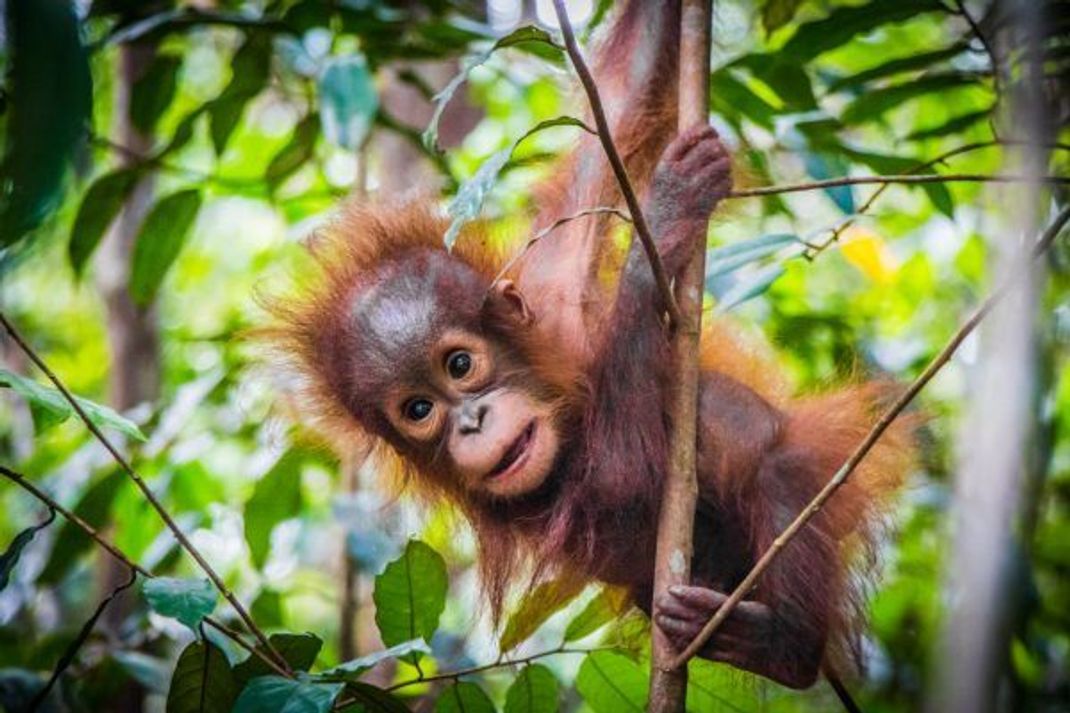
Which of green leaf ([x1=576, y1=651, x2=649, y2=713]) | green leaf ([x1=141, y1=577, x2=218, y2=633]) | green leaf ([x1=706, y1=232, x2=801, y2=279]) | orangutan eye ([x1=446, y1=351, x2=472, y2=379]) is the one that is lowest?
green leaf ([x1=576, y1=651, x2=649, y2=713])

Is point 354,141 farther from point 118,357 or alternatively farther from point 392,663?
point 118,357

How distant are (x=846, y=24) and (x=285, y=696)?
1.92 meters

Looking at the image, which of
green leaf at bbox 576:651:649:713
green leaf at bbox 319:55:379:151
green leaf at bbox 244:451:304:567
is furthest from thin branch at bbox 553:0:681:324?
green leaf at bbox 244:451:304:567

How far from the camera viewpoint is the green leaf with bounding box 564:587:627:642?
7.59ft

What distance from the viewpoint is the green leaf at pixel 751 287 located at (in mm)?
2418

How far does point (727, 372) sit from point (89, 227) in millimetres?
1740

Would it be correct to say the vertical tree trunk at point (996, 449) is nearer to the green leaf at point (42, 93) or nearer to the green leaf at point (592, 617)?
the green leaf at point (592, 617)

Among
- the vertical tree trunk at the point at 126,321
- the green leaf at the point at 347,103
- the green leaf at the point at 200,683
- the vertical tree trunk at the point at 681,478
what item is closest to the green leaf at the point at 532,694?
the vertical tree trunk at the point at 681,478

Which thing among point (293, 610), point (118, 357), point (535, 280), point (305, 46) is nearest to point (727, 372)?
point (535, 280)

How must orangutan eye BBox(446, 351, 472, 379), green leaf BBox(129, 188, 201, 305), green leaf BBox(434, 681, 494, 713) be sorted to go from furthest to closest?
green leaf BBox(129, 188, 201, 305) < orangutan eye BBox(446, 351, 472, 379) < green leaf BBox(434, 681, 494, 713)

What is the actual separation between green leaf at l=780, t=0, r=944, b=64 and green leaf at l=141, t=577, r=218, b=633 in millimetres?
1823

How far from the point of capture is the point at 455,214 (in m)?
1.69

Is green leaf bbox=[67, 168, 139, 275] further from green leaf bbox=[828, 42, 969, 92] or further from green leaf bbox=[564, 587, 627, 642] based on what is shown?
green leaf bbox=[828, 42, 969, 92]

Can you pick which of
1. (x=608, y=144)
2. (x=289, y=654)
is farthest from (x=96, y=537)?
(x=608, y=144)
